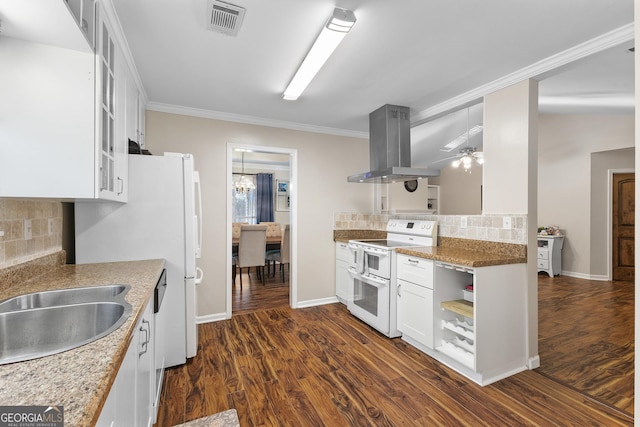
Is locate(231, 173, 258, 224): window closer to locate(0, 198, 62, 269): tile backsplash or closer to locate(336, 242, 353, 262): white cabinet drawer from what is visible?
locate(336, 242, 353, 262): white cabinet drawer

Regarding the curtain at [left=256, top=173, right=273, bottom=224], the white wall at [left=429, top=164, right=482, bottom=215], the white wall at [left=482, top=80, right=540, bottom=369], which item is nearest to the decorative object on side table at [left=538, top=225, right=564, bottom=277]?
the white wall at [left=429, top=164, right=482, bottom=215]

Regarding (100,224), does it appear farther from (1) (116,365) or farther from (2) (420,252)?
(2) (420,252)

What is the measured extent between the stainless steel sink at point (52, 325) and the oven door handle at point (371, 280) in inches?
87.3

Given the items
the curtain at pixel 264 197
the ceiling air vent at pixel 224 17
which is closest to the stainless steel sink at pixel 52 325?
the ceiling air vent at pixel 224 17

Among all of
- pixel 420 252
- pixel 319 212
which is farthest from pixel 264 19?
pixel 319 212

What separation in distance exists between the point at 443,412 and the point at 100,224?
2595 mm

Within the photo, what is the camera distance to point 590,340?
2.75 meters

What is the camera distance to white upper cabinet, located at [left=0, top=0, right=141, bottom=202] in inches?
48.2

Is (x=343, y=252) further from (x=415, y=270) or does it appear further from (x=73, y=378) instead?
(x=73, y=378)

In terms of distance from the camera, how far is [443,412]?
181 cm

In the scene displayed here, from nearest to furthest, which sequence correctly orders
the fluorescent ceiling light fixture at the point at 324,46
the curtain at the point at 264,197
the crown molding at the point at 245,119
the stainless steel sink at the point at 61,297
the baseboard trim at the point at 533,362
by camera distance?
1. the stainless steel sink at the point at 61,297
2. the fluorescent ceiling light fixture at the point at 324,46
3. the baseboard trim at the point at 533,362
4. the crown molding at the point at 245,119
5. the curtain at the point at 264,197

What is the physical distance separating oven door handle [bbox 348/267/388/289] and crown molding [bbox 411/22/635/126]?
6.26ft

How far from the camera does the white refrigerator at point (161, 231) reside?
2.08m

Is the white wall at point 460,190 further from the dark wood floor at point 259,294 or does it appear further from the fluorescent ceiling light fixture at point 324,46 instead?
the fluorescent ceiling light fixture at point 324,46
